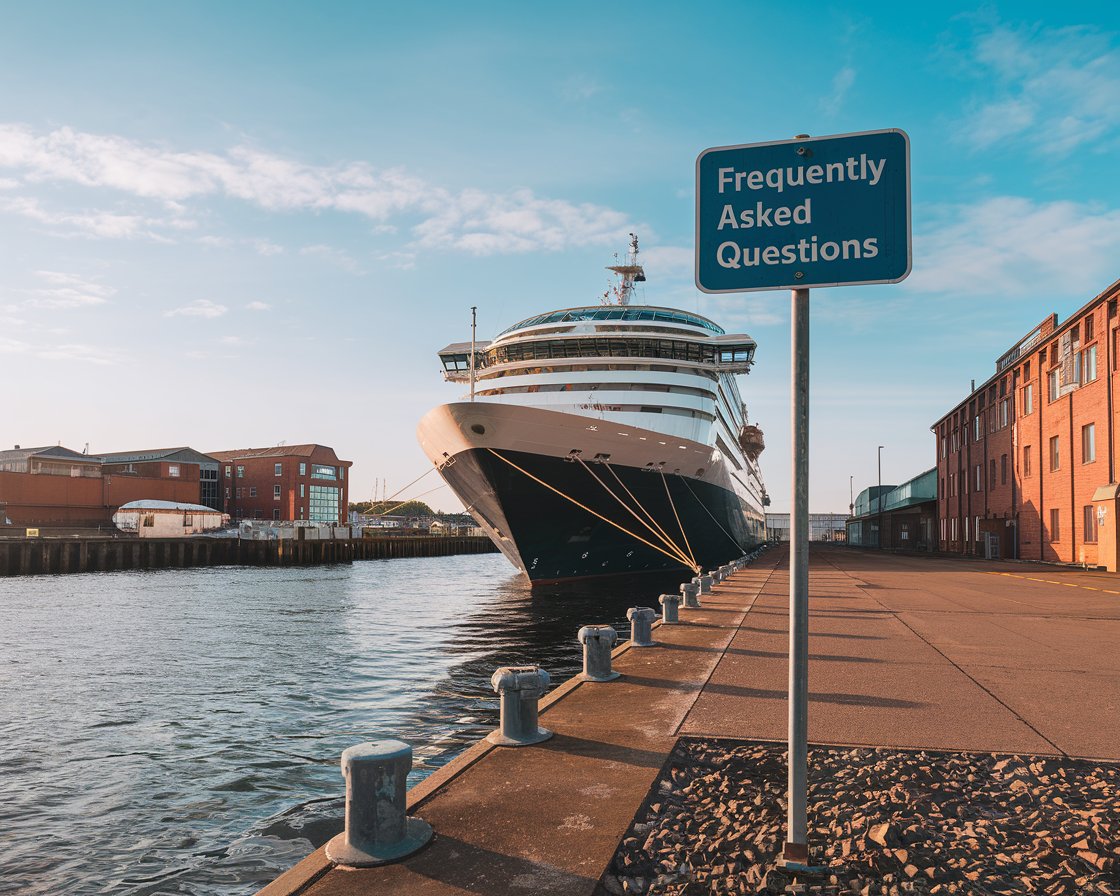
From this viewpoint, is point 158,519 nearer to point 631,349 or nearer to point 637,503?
point 631,349

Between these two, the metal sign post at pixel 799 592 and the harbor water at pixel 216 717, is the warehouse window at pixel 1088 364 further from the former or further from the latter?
the metal sign post at pixel 799 592

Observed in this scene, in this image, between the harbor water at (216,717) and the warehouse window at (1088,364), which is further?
the warehouse window at (1088,364)

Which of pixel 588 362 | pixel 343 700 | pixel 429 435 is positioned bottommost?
pixel 343 700

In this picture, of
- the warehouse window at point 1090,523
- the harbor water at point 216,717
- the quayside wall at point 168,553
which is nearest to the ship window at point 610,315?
the harbor water at point 216,717

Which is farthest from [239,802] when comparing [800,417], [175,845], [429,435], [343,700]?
[429,435]

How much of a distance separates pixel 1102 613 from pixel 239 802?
14.9 meters

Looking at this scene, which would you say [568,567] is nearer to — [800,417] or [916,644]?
[916,644]

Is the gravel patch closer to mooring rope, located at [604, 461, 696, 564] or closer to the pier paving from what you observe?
the pier paving

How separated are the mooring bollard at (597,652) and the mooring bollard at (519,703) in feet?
7.27

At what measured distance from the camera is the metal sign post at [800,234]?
3.64 meters

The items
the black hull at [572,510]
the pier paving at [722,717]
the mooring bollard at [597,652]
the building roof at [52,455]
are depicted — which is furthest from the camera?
the building roof at [52,455]

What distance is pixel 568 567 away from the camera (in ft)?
83.9

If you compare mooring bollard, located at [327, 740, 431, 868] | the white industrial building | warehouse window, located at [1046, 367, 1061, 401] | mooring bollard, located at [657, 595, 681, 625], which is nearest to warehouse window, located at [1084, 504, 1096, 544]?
warehouse window, located at [1046, 367, 1061, 401]

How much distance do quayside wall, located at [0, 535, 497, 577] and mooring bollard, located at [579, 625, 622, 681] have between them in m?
48.3
